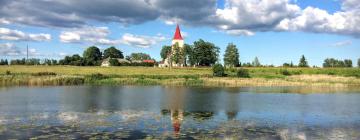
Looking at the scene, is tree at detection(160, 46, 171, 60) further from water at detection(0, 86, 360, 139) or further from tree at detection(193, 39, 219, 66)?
water at detection(0, 86, 360, 139)

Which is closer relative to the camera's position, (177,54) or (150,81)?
(150,81)

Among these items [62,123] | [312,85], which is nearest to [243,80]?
[312,85]

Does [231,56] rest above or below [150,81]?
above

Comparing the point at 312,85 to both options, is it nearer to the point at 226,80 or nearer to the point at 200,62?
the point at 226,80

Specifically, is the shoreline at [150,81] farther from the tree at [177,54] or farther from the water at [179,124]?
the tree at [177,54]

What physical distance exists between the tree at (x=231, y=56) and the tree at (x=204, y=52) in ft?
13.5

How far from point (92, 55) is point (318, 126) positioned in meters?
170

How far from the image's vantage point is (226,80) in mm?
75375

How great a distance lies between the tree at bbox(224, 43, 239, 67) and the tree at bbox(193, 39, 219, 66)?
13.5ft

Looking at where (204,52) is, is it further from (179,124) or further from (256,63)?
(179,124)

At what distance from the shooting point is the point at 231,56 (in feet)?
445

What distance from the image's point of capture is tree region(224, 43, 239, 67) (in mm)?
135625

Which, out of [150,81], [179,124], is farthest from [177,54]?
[179,124]

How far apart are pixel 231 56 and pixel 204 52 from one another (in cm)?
895
